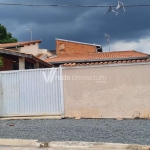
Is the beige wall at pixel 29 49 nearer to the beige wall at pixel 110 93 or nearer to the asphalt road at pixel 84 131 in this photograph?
the beige wall at pixel 110 93

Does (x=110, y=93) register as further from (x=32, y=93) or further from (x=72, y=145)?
(x=72, y=145)

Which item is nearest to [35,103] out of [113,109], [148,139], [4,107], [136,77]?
[4,107]

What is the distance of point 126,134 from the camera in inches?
267

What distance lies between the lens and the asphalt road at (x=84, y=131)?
6.42 metres

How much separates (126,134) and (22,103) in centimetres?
518

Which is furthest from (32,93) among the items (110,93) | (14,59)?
(14,59)

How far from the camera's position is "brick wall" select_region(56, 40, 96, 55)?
100 ft

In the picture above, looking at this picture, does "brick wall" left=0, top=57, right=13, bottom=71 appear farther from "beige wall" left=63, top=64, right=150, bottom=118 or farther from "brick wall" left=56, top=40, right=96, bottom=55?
"brick wall" left=56, top=40, right=96, bottom=55

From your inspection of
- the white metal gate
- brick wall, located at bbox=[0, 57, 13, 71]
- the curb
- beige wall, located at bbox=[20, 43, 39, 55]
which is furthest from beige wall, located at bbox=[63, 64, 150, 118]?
beige wall, located at bbox=[20, 43, 39, 55]

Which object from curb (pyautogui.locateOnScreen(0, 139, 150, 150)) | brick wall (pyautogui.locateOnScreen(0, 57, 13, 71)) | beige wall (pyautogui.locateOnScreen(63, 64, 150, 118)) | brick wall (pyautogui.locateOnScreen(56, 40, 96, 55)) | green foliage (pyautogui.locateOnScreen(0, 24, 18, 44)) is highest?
green foliage (pyautogui.locateOnScreen(0, 24, 18, 44))

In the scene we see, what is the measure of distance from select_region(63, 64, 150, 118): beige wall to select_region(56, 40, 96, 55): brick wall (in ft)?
68.1

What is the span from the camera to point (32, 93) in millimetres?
10289

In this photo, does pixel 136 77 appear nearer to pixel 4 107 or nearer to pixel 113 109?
pixel 113 109

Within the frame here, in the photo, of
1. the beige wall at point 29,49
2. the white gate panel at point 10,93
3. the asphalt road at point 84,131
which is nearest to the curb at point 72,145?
the asphalt road at point 84,131
